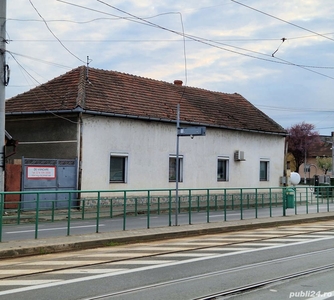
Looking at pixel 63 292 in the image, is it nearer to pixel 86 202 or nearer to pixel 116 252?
pixel 116 252

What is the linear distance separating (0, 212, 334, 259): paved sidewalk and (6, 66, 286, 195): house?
30.2 feet

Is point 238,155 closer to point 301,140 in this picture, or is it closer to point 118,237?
point 118,237

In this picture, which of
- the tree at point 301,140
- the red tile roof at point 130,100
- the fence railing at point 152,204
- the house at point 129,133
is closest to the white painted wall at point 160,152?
the house at point 129,133

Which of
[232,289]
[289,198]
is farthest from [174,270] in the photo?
[289,198]

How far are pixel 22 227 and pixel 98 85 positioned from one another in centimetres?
1427

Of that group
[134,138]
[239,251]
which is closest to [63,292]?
[239,251]

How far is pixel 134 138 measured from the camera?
85.8ft

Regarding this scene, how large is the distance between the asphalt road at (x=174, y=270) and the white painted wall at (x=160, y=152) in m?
11.5

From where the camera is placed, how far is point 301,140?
253ft

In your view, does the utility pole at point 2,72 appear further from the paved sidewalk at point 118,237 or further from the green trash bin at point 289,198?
the green trash bin at point 289,198

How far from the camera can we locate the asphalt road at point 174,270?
7641 mm

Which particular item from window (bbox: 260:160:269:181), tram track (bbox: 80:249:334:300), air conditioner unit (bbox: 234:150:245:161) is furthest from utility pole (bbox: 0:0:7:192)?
window (bbox: 260:160:269:181)

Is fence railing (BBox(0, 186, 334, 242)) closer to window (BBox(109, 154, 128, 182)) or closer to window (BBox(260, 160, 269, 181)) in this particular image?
window (BBox(109, 154, 128, 182))

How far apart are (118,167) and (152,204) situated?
9.80m
